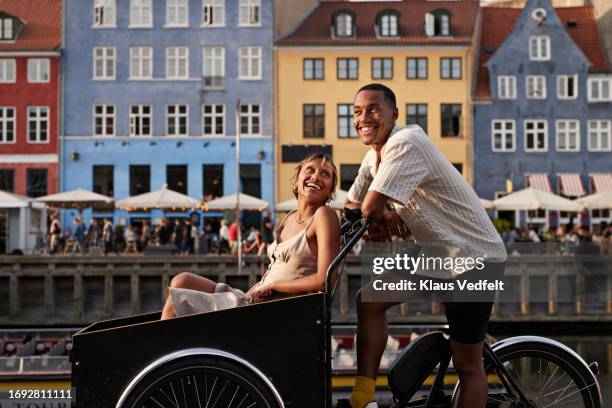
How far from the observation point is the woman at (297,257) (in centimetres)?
390

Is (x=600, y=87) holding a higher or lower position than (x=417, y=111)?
higher

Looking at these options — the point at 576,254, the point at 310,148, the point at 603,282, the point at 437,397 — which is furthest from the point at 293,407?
the point at 310,148

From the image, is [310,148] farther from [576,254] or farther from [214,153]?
[576,254]

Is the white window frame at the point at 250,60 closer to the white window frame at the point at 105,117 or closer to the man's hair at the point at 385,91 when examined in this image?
the white window frame at the point at 105,117

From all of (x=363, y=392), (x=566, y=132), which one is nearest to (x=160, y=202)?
(x=566, y=132)

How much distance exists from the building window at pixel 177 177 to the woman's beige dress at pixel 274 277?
118 ft

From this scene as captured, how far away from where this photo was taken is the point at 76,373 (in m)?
3.65

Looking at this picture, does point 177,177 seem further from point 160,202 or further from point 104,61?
point 160,202

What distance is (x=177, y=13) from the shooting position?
133 feet

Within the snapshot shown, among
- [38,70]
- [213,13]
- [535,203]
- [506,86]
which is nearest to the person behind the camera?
[535,203]

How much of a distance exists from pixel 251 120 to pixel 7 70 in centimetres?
1099

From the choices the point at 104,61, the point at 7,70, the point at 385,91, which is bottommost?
the point at 385,91

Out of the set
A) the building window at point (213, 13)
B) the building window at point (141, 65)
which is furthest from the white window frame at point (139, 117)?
the building window at point (213, 13)

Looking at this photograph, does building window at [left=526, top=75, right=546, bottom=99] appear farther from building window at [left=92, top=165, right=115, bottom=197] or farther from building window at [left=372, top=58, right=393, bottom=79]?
building window at [left=92, top=165, right=115, bottom=197]
